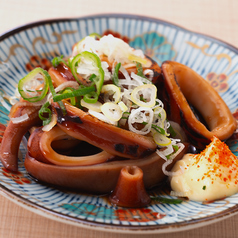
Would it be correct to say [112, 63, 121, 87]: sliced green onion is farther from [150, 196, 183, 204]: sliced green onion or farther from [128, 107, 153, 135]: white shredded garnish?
[150, 196, 183, 204]: sliced green onion

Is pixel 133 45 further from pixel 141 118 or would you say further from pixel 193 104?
pixel 141 118

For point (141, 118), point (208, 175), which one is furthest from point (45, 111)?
point (208, 175)

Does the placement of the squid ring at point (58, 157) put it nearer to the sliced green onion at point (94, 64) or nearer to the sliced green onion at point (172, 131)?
the sliced green onion at point (94, 64)

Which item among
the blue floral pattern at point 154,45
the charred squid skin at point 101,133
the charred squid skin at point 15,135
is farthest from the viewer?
the blue floral pattern at point 154,45

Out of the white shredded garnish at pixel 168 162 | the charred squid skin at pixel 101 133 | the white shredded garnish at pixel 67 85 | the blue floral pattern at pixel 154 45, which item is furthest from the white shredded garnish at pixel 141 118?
the blue floral pattern at pixel 154 45

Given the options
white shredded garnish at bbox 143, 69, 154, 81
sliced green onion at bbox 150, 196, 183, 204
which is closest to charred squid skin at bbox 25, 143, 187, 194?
sliced green onion at bbox 150, 196, 183, 204

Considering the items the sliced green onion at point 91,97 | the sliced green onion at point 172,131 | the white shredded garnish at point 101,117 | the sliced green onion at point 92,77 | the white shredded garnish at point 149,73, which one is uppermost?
the white shredded garnish at point 149,73

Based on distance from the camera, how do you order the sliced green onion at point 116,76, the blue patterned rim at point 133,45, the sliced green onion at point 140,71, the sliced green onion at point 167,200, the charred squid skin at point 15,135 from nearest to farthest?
the blue patterned rim at point 133,45
the sliced green onion at point 167,200
the charred squid skin at point 15,135
the sliced green onion at point 116,76
the sliced green onion at point 140,71
